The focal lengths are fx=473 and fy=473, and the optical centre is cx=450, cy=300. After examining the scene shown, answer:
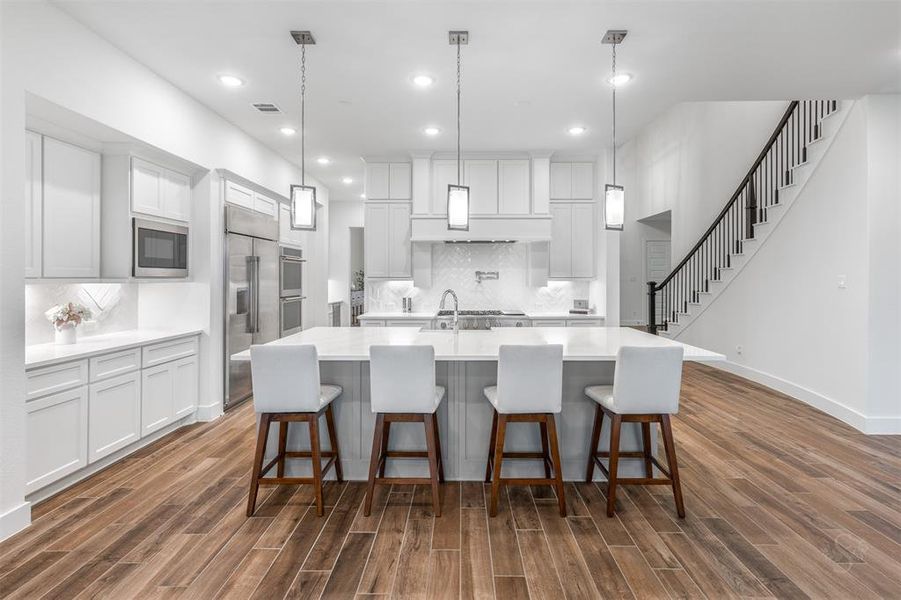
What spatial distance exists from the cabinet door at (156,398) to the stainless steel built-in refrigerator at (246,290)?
0.61 meters

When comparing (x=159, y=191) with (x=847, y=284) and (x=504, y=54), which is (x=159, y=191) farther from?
(x=847, y=284)

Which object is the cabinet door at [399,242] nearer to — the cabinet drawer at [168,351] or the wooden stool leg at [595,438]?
the cabinet drawer at [168,351]

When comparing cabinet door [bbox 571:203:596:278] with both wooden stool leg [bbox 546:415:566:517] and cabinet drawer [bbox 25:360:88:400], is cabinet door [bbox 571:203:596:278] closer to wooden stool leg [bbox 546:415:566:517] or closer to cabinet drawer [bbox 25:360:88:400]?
wooden stool leg [bbox 546:415:566:517]

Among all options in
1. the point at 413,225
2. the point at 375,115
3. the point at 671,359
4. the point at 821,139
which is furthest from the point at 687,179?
the point at 671,359

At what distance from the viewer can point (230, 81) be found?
A: 12.1ft

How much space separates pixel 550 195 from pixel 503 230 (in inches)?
32.2

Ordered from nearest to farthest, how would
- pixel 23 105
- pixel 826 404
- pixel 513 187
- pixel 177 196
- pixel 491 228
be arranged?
pixel 23 105, pixel 177 196, pixel 826 404, pixel 491 228, pixel 513 187

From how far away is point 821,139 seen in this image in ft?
15.3

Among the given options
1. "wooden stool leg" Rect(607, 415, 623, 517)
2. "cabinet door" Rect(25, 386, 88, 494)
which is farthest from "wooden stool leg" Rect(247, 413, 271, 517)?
"wooden stool leg" Rect(607, 415, 623, 517)

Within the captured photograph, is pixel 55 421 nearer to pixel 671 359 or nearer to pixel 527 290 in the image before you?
pixel 671 359

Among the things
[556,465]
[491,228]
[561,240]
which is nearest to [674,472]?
[556,465]

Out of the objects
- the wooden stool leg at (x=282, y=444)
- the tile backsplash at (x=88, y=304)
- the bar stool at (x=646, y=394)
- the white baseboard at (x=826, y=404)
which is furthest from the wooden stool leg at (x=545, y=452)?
the tile backsplash at (x=88, y=304)

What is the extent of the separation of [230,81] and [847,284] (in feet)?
18.3

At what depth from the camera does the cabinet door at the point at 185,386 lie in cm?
405
